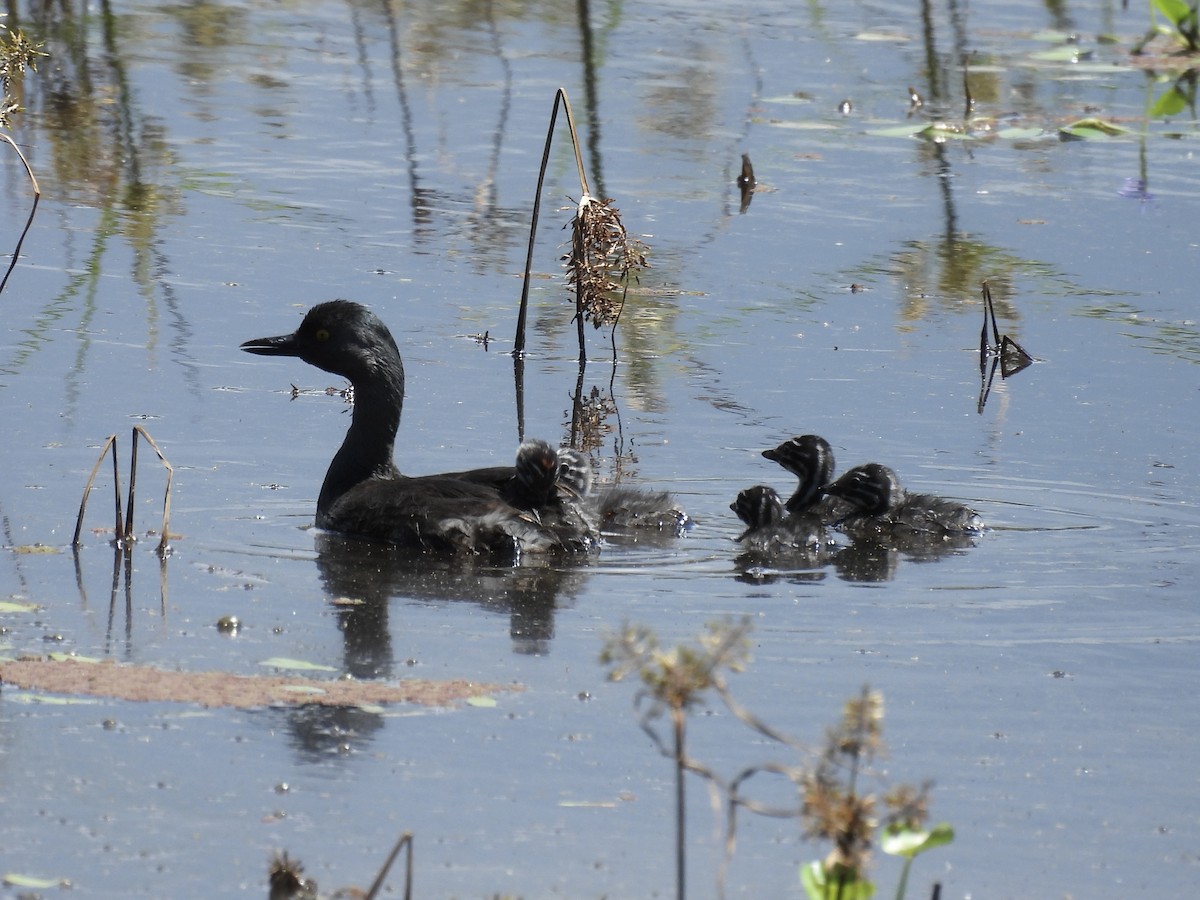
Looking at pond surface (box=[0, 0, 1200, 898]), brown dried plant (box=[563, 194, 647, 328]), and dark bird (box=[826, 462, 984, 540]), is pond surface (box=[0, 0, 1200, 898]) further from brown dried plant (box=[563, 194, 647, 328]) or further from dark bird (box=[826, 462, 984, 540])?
brown dried plant (box=[563, 194, 647, 328])

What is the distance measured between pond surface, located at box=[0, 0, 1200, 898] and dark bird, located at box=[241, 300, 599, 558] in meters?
0.17

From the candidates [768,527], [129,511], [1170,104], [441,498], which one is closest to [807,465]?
[768,527]

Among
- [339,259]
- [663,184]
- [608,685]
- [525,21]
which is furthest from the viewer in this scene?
[525,21]

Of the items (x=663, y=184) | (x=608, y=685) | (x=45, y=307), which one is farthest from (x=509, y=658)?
(x=663, y=184)

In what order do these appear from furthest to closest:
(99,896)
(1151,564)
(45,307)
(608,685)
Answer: (45,307) → (1151,564) → (608,685) → (99,896)

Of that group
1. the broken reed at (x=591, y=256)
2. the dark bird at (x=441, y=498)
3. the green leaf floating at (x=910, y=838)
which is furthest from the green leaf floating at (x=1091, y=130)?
the green leaf floating at (x=910, y=838)

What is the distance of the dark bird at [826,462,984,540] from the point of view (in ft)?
28.4

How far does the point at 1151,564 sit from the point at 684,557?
1817 millimetres

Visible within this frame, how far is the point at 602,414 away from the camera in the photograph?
10227 millimetres

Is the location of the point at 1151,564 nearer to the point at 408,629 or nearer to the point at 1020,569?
the point at 1020,569

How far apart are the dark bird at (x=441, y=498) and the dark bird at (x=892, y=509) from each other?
1.14 meters

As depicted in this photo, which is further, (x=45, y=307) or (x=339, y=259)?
(x=339, y=259)

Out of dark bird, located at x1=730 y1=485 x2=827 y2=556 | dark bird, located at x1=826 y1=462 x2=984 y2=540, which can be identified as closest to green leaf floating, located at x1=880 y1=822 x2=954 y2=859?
dark bird, located at x1=730 y1=485 x2=827 y2=556

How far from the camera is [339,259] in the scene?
12484 mm
